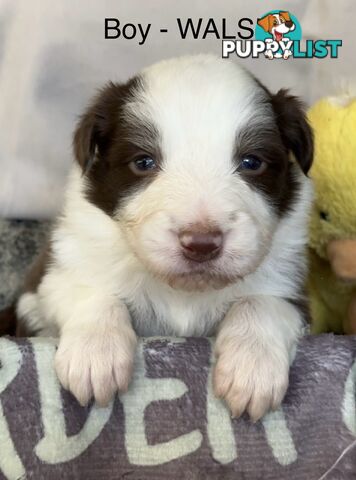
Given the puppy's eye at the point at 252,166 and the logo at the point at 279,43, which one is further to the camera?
the logo at the point at 279,43

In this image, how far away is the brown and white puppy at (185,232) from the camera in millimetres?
2143

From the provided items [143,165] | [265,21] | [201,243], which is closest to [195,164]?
[143,165]

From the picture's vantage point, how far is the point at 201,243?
6.73 ft

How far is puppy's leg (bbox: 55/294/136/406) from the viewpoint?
2135 mm

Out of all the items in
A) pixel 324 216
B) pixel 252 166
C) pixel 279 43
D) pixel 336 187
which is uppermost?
pixel 279 43

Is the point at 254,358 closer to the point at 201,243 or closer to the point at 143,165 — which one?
the point at 201,243

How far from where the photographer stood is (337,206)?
2.90m

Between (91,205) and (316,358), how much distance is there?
3.36 feet

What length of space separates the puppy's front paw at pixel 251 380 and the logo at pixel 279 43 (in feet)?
6.97

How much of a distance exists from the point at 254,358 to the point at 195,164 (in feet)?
2.10

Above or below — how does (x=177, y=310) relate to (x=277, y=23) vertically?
below

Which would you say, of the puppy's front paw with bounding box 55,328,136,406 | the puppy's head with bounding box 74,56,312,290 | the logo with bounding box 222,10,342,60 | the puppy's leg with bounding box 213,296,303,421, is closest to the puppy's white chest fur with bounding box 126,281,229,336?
the puppy's leg with bounding box 213,296,303,421

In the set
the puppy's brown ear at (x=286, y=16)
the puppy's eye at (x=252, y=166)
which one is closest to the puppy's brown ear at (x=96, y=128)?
the puppy's eye at (x=252, y=166)

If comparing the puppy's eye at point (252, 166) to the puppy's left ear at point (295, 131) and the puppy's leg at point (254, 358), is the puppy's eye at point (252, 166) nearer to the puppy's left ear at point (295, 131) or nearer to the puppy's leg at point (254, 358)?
the puppy's left ear at point (295, 131)
